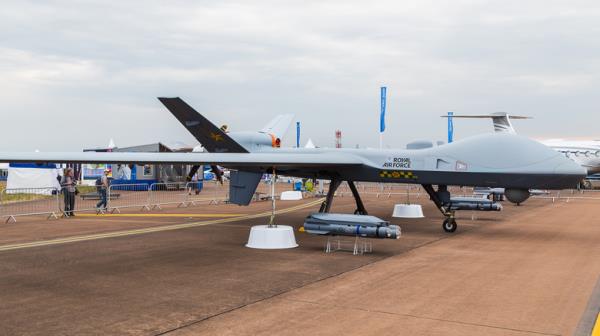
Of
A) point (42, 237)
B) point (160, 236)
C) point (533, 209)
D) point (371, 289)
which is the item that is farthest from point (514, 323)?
point (533, 209)

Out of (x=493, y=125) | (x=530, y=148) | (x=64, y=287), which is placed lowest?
(x=64, y=287)

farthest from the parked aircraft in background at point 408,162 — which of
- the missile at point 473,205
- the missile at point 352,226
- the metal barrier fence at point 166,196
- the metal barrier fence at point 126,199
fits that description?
the metal barrier fence at point 166,196

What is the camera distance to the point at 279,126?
21.7 m

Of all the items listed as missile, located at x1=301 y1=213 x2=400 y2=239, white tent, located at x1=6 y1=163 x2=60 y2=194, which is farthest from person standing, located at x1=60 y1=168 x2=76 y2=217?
white tent, located at x1=6 y1=163 x2=60 y2=194

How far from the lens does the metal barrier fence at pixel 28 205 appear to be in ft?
67.7

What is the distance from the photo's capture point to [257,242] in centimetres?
1305

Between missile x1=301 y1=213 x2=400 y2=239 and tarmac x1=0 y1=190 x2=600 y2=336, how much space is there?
1.78 ft

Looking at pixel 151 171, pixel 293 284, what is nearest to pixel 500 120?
pixel 151 171

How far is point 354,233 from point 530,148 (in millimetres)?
6132

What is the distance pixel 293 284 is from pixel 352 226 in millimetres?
3523

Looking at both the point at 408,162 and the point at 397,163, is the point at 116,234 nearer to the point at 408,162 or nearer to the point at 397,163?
the point at 397,163

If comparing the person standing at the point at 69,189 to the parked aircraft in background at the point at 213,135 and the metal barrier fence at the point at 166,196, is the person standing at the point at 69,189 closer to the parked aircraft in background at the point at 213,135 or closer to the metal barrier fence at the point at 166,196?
the metal barrier fence at the point at 166,196

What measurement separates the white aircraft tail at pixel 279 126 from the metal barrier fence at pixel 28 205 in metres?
8.87

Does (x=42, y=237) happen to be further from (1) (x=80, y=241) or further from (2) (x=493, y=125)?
(2) (x=493, y=125)
